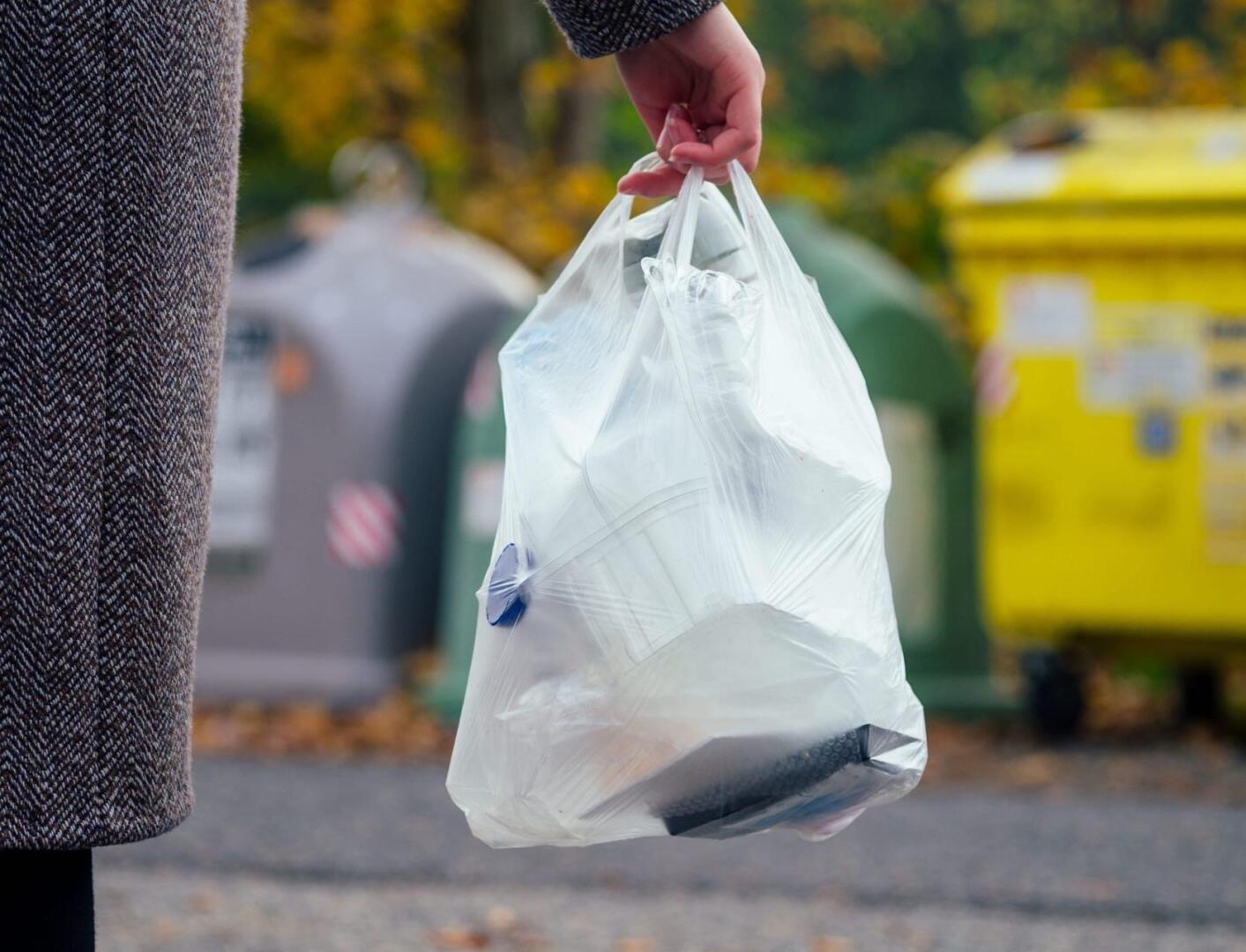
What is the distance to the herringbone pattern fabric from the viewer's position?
132 centimetres

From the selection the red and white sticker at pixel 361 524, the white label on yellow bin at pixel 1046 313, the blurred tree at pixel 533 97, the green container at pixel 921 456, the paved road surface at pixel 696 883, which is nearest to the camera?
the paved road surface at pixel 696 883

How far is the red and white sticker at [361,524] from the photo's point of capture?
5.88m

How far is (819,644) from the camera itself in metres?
1.60

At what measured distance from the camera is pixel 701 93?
1.71 m

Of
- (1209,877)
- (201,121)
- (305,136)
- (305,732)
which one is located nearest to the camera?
(201,121)

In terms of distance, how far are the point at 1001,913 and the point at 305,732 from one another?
260cm

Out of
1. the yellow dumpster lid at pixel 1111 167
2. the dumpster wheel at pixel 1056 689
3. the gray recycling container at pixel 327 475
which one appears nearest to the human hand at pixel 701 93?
the yellow dumpster lid at pixel 1111 167

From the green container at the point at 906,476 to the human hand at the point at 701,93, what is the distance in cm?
370

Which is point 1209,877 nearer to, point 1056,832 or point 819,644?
point 1056,832

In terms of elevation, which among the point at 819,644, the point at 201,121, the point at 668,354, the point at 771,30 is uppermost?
the point at 201,121

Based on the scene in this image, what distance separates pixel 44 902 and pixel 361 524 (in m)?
4.56

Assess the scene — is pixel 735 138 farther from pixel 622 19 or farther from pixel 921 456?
pixel 921 456

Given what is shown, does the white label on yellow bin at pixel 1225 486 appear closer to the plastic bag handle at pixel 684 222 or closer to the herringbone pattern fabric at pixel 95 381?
the plastic bag handle at pixel 684 222

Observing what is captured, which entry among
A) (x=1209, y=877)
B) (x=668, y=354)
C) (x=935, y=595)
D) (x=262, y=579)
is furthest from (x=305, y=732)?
(x=668, y=354)
